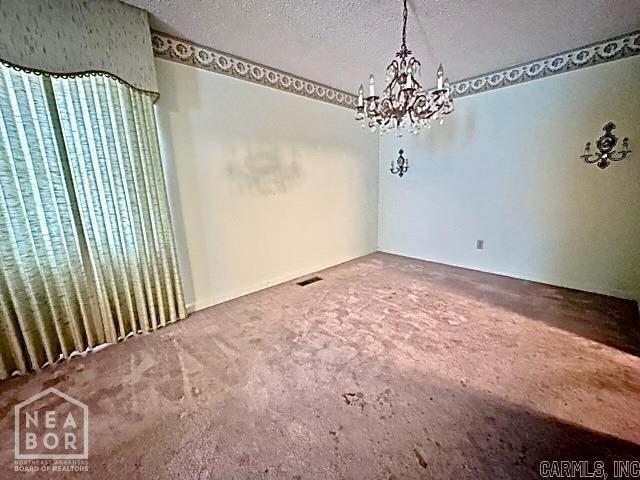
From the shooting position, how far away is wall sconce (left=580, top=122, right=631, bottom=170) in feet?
8.23

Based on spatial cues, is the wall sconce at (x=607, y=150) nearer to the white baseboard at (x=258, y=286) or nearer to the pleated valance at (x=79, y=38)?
the white baseboard at (x=258, y=286)

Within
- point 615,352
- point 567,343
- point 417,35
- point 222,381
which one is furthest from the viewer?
point 417,35

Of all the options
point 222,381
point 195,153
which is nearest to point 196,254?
point 195,153

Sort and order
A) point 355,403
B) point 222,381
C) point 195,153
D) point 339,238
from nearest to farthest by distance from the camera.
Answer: point 355,403, point 222,381, point 195,153, point 339,238

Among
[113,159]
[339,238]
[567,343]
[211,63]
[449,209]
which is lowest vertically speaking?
[567,343]

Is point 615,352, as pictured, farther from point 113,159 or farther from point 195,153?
point 113,159

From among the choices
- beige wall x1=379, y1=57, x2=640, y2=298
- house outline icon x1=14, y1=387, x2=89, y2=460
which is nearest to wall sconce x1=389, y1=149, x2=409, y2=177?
beige wall x1=379, y1=57, x2=640, y2=298

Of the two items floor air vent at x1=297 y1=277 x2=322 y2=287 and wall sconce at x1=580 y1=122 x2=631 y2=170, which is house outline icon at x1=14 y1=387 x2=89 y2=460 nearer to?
floor air vent at x1=297 y1=277 x2=322 y2=287

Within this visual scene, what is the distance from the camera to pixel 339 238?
13.1 ft

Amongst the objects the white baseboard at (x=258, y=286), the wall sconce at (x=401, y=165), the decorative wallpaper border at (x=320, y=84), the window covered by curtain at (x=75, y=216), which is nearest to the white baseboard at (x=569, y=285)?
the wall sconce at (x=401, y=165)

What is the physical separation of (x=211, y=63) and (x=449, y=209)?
3232mm
